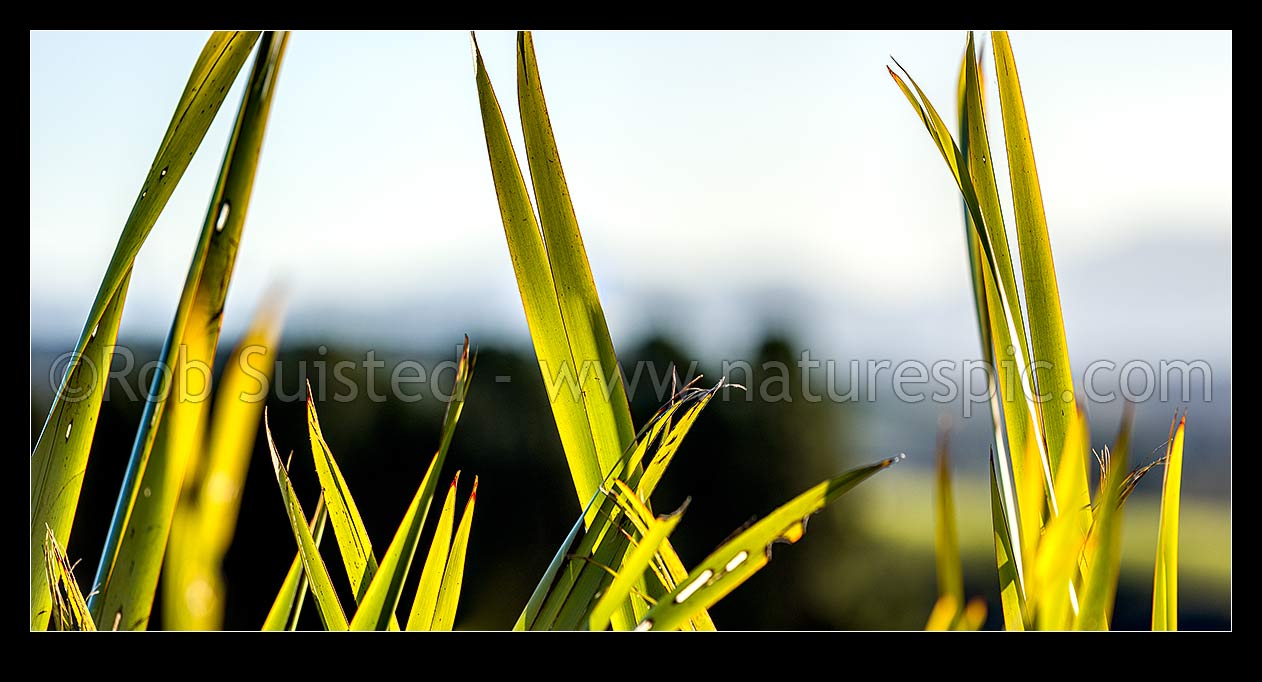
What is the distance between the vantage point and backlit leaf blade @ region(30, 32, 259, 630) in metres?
0.24

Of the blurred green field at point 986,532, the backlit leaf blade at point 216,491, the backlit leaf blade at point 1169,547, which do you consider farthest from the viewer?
the blurred green field at point 986,532

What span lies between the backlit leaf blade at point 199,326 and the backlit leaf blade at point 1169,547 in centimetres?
30

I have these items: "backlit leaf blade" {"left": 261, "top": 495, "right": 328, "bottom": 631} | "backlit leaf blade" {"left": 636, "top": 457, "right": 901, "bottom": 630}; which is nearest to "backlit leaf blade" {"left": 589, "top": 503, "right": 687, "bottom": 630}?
"backlit leaf blade" {"left": 636, "top": 457, "right": 901, "bottom": 630}

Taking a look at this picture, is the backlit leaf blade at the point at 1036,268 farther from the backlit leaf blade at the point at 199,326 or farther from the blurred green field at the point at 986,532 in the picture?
the blurred green field at the point at 986,532

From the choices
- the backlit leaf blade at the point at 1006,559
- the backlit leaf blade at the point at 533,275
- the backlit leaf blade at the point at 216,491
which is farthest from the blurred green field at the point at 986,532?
the backlit leaf blade at the point at 216,491

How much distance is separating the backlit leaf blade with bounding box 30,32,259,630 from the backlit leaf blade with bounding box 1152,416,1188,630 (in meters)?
0.34

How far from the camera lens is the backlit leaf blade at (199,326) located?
0.18 metres

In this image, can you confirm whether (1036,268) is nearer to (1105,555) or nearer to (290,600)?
(1105,555)

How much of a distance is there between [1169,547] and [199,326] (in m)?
0.32

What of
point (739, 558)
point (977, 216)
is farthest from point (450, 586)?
point (977, 216)

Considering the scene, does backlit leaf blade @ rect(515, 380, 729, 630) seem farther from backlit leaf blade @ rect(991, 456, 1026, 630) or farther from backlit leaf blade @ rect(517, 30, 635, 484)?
backlit leaf blade @ rect(991, 456, 1026, 630)

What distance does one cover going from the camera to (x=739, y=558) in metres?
0.20
